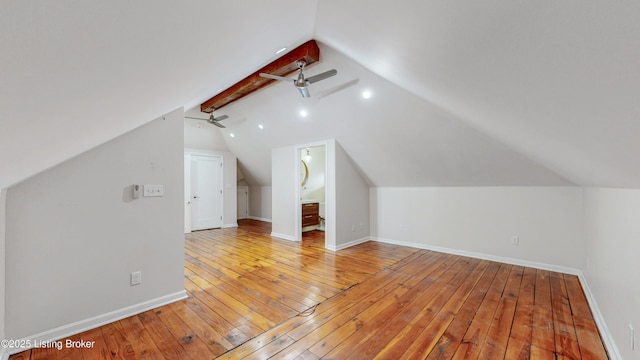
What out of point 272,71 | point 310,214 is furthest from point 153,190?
point 310,214

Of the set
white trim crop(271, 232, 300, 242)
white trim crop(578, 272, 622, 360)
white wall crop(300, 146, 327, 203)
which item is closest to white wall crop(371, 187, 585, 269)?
white trim crop(578, 272, 622, 360)

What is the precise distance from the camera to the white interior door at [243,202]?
8.80 metres

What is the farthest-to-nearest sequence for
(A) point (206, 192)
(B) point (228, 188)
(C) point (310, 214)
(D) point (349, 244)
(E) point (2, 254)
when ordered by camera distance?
(B) point (228, 188) < (A) point (206, 192) < (C) point (310, 214) < (D) point (349, 244) < (E) point (2, 254)

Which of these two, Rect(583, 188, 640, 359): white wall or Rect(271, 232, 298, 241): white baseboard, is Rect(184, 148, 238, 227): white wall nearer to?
Rect(271, 232, 298, 241): white baseboard

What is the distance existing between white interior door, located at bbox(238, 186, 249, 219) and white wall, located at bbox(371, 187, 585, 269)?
202 inches

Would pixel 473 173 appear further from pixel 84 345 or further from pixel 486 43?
pixel 84 345

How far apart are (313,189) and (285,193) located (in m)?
1.91

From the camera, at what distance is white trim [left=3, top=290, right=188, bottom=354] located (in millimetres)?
2027

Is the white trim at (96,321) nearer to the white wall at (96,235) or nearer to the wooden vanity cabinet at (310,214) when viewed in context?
the white wall at (96,235)

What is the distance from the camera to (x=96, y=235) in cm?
228

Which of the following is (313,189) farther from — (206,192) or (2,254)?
(2,254)

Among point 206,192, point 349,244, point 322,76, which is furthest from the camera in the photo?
point 206,192

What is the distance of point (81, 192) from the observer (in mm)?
2225

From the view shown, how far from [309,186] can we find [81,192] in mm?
5618
